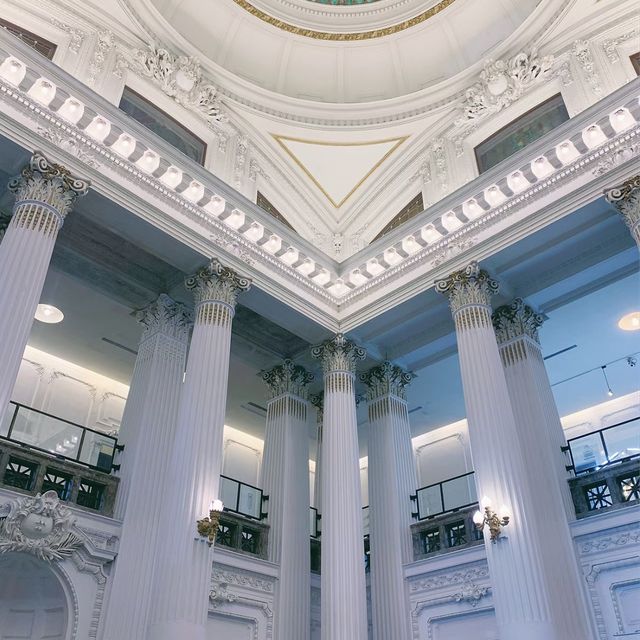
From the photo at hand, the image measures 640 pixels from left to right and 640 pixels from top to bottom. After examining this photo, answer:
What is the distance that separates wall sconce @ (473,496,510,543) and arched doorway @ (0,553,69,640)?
244 inches

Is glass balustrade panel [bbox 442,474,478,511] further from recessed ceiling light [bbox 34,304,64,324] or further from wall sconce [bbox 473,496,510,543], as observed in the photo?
recessed ceiling light [bbox 34,304,64,324]

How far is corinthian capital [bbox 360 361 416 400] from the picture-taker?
14.8 meters

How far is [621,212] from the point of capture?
10469 mm

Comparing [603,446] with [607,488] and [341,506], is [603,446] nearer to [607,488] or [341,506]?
[607,488]

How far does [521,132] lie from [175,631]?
39.5ft

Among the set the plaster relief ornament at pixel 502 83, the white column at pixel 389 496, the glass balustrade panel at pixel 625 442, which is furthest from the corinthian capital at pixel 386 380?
the plaster relief ornament at pixel 502 83

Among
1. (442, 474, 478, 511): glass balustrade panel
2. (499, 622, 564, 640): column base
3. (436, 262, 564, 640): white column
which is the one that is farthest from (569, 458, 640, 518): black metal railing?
(442, 474, 478, 511): glass balustrade panel

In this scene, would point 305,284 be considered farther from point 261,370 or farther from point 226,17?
point 226,17

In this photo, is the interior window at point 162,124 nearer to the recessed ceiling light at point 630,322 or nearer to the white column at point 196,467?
the white column at point 196,467

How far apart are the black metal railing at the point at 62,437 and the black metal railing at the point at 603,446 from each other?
817 cm

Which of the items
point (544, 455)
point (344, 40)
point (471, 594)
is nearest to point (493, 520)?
point (544, 455)

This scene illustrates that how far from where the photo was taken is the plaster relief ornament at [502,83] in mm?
14578

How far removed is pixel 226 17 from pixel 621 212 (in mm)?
10621

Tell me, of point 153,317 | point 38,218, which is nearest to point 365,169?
point 153,317
